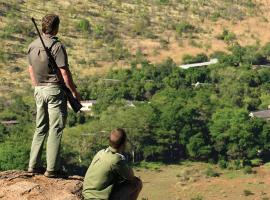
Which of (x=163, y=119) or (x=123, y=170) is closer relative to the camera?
(x=123, y=170)

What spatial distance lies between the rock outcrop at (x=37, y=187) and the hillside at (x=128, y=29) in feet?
195

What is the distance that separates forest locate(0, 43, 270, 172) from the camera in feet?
186

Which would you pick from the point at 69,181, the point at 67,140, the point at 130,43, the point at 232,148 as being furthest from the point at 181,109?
the point at 69,181

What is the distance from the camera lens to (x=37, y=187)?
1176cm

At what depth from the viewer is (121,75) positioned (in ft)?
246

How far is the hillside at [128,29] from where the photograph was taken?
80.5m

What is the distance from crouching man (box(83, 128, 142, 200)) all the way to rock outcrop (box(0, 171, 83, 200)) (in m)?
1.83

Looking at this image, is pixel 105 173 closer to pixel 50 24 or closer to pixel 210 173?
pixel 50 24

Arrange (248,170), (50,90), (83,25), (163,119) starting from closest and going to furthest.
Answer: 1. (50,90)
2. (248,170)
3. (163,119)
4. (83,25)

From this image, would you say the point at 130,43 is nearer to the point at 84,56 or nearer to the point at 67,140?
the point at 84,56

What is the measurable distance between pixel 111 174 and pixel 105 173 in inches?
4.1

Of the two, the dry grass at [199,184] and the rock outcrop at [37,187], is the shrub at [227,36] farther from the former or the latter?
the rock outcrop at [37,187]

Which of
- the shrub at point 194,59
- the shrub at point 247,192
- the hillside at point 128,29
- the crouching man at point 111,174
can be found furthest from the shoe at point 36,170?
the shrub at point 194,59

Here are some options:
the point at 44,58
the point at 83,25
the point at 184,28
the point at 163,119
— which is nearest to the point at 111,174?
the point at 44,58
